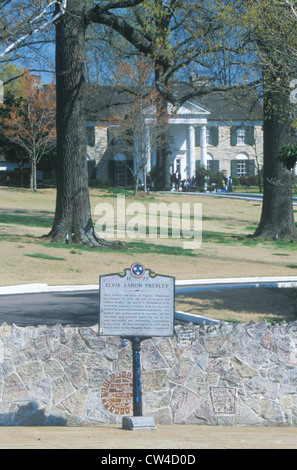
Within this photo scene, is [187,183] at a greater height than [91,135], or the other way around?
[91,135]

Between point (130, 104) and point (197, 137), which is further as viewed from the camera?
point (197, 137)

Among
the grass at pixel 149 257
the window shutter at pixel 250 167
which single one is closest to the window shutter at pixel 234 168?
the window shutter at pixel 250 167

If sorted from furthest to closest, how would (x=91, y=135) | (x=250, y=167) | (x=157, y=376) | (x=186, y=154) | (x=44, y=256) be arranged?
(x=250, y=167), (x=186, y=154), (x=91, y=135), (x=44, y=256), (x=157, y=376)

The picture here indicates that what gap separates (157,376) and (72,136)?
16748mm

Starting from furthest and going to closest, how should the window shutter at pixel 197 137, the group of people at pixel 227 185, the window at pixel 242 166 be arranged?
the window at pixel 242 166, the window shutter at pixel 197 137, the group of people at pixel 227 185

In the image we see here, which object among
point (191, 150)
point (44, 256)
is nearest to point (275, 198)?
point (44, 256)

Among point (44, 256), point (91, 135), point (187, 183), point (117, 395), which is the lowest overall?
point (117, 395)

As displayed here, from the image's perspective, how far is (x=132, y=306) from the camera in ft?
28.3

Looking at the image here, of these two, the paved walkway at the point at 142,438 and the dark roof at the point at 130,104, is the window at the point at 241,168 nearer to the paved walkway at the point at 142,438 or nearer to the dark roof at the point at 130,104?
the dark roof at the point at 130,104

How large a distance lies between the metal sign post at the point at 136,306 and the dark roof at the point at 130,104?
1541 cm

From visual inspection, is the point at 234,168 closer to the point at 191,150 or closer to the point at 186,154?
the point at 186,154

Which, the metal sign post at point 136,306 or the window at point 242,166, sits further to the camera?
the window at point 242,166

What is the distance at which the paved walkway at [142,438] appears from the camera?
7.75 meters

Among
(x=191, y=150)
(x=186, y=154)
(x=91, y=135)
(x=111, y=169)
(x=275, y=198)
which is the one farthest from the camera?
(x=186, y=154)
